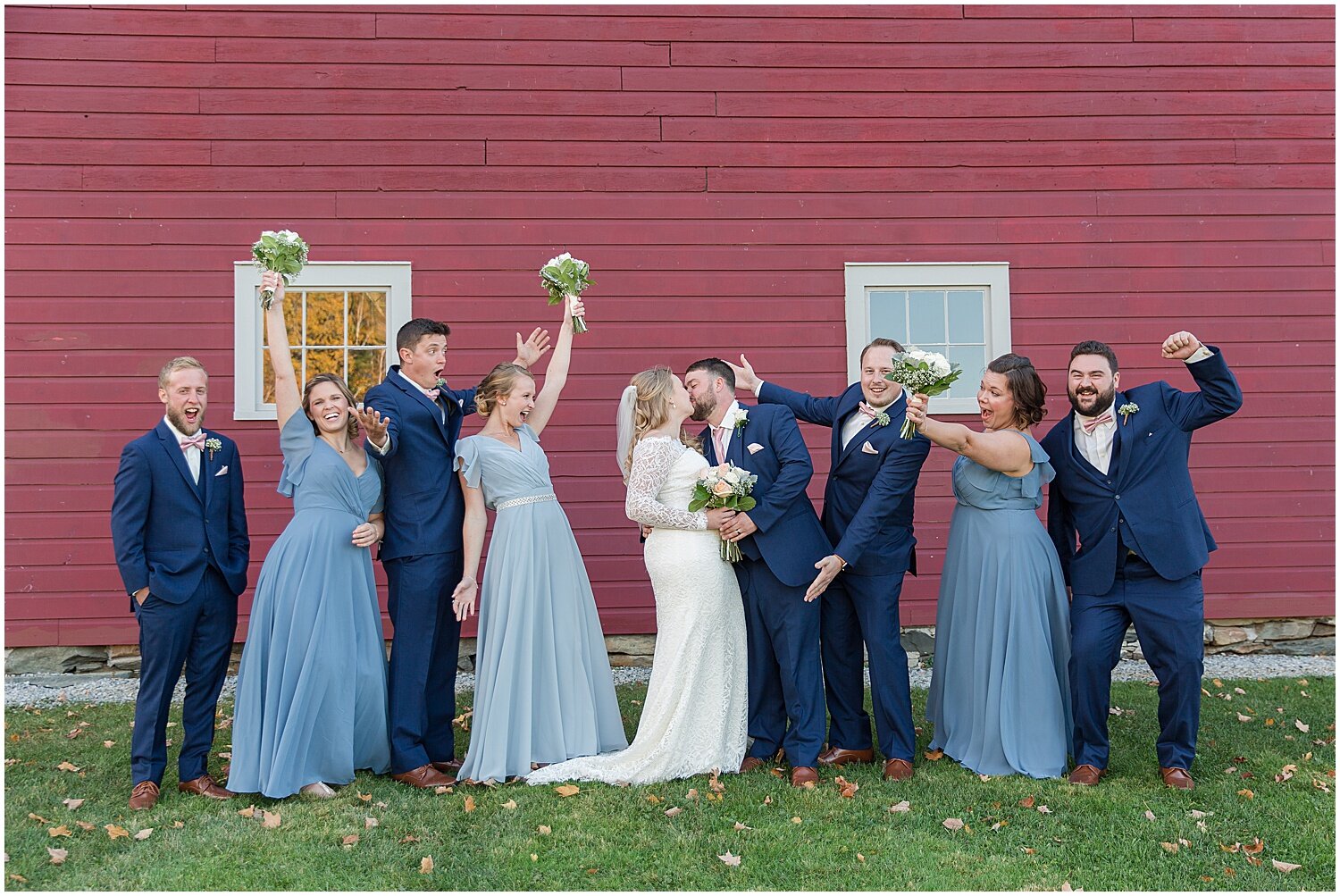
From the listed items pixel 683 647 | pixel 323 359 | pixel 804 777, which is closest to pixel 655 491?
pixel 683 647

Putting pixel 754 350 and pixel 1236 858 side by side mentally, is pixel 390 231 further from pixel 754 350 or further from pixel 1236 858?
pixel 1236 858

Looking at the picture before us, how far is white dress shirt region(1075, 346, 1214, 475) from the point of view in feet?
16.8

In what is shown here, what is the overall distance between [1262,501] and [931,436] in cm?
450

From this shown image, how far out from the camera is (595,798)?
4.74 meters

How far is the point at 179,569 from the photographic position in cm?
474

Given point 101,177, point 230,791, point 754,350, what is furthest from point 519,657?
point 101,177

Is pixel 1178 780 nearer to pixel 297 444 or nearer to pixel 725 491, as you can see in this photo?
pixel 725 491

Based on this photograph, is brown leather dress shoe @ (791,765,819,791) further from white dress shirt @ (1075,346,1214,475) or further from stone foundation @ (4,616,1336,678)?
stone foundation @ (4,616,1336,678)

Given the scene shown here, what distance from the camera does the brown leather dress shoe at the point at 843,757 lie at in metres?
5.32

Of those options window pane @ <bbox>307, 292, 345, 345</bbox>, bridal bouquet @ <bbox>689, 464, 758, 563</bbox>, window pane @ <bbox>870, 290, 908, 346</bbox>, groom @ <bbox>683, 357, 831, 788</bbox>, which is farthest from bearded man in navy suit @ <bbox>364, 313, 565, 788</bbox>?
window pane @ <bbox>870, 290, 908, 346</bbox>

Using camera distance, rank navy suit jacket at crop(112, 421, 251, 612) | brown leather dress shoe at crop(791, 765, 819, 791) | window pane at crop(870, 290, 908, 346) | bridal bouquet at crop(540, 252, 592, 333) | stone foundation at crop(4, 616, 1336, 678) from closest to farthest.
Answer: navy suit jacket at crop(112, 421, 251, 612), brown leather dress shoe at crop(791, 765, 819, 791), bridal bouquet at crop(540, 252, 592, 333), stone foundation at crop(4, 616, 1336, 678), window pane at crop(870, 290, 908, 346)

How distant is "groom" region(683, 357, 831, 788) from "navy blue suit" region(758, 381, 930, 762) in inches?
7.5

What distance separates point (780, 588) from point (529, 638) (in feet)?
4.17

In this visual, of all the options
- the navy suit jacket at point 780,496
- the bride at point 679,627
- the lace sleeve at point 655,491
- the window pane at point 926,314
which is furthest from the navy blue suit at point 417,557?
the window pane at point 926,314
